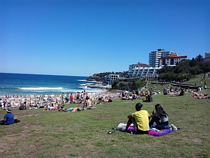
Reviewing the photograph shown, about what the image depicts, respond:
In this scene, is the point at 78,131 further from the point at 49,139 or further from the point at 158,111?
the point at 158,111

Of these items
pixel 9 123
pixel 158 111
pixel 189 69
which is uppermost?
pixel 189 69

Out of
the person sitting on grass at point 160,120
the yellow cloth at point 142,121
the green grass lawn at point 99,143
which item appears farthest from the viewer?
the person sitting on grass at point 160,120

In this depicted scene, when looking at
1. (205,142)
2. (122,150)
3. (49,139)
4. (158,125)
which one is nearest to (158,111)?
(158,125)

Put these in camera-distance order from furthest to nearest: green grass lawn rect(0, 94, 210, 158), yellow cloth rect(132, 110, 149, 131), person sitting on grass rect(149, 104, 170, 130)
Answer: person sitting on grass rect(149, 104, 170, 130), yellow cloth rect(132, 110, 149, 131), green grass lawn rect(0, 94, 210, 158)

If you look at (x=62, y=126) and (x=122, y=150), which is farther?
(x=62, y=126)

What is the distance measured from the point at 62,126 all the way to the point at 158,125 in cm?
418

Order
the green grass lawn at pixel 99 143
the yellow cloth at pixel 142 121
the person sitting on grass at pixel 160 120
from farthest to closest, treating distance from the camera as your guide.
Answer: the person sitting on grass at pixel 160 120 → the yellow cloth at pixel 142 121 → the green grass lawn at pixel 99 143

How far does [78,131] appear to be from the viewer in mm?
10383

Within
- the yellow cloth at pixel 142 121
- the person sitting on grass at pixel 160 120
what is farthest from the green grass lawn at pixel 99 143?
the person sitting on grass at pixel 160 120

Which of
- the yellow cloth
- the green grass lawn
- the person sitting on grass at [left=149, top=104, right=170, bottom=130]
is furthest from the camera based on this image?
the person sitting on grass at [left=149, top=104, right=170, bottom=130]

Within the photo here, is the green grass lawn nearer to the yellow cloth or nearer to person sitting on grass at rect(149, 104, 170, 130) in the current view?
the yellow cloth

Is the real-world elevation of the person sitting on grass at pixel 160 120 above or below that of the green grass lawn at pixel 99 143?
above

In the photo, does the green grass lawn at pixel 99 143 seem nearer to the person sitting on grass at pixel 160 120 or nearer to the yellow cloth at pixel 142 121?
the yellow cloth at pixel 142 121

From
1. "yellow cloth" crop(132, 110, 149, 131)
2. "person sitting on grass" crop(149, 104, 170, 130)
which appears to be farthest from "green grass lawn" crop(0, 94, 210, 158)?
"person sitting on grass" crop(149, 104, 170, 130)
